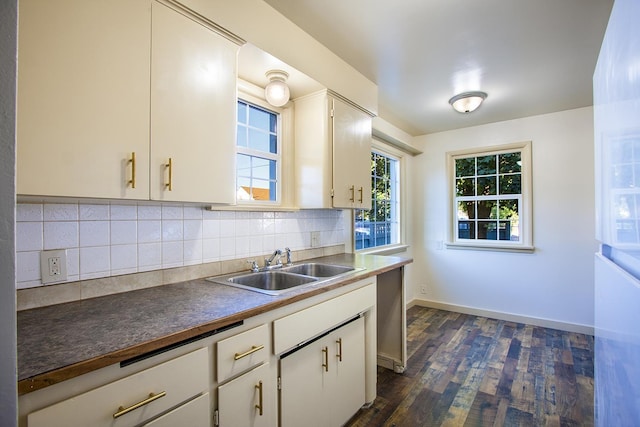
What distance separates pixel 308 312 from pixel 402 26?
69.9 inches

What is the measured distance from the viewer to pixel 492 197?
147 inches

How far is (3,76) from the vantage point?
Result: 36cm

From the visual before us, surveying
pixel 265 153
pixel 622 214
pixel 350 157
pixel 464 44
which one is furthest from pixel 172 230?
pixel 464 44

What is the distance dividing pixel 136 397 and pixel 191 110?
1.08 meters

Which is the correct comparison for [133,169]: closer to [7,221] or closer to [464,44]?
[7,221]

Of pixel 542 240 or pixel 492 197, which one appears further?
pixel 492 197

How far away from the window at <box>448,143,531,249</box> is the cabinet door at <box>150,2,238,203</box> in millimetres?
3409

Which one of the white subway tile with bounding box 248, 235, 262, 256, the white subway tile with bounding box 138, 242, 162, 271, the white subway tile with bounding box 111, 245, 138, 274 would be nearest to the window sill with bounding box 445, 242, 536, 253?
the white subway tile with bounding box 248, 235, 262, 256

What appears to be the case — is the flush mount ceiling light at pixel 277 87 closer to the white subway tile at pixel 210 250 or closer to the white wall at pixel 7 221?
the white subway tile at pixel 210 250

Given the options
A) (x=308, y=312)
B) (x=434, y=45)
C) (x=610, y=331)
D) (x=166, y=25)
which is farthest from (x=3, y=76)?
(x=434, y=45)

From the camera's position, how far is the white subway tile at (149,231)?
141 cm

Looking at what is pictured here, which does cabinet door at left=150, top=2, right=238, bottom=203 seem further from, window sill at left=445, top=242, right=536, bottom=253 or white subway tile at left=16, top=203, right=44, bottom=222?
window sill at left=445, top=242, right=536, bottom=253

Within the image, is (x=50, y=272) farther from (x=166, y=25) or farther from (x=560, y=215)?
(x=560, y=215)

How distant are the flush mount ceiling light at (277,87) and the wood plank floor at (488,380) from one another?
2.07 meters
